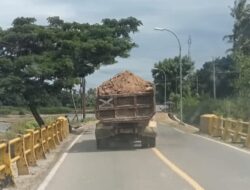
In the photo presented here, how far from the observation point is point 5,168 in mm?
13883

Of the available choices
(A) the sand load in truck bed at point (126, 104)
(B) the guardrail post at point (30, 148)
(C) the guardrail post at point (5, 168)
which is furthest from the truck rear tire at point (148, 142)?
(C) the guardrail post at point (5, 168)

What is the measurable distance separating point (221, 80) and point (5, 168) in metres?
120

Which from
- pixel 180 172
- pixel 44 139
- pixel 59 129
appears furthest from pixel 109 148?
pixel 180 172

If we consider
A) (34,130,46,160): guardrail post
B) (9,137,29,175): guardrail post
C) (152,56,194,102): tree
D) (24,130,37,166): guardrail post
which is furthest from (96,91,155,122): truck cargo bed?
(152,56,194,102): tree

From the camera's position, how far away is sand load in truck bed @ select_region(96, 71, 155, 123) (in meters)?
25.9

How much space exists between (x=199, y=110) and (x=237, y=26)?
3067 centimetres

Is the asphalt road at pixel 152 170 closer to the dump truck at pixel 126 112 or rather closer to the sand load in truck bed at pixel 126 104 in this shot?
the dump truck at pixel 126 112

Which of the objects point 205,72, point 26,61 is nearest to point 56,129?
point 26,61

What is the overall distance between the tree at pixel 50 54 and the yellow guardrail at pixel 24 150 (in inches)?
535

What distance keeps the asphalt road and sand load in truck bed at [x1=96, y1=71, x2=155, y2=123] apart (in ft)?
4.75

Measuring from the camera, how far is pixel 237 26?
87625mm

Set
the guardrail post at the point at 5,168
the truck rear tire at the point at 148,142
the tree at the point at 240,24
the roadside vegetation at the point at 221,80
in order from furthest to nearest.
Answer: the tree at the point at 240,24, the roadside vegetation at the point at 221,80, the truck rear tire at the point at 148,142, the guardrail post at the point at 5,168

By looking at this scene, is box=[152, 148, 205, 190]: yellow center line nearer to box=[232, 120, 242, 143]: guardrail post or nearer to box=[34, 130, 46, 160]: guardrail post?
box=[34, 130, 46, 160]: guardrail post

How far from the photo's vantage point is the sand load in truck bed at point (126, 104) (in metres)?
25.9
